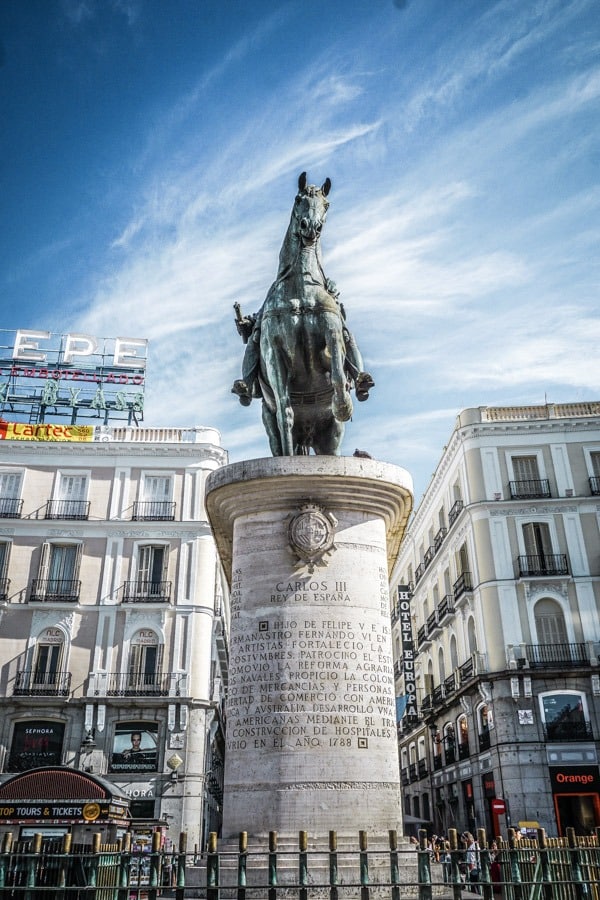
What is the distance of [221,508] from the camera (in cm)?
1072

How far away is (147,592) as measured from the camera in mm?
37375

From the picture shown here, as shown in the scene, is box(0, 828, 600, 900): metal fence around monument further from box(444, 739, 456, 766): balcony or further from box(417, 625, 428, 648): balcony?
box(417, 625, 428, 648): balcony

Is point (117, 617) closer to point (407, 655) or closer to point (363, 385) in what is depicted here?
point (407, 655)

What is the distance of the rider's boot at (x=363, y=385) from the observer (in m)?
11.9

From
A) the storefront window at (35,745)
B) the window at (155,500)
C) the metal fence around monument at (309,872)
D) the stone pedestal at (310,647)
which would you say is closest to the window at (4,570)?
the storefront window at (35,745)

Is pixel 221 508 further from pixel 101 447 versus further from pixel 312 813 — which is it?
pixel 101 447

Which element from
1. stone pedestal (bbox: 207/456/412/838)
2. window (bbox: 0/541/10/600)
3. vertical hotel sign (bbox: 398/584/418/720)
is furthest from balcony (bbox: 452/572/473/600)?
stone pedestal (bbox: 207/456/412/838)

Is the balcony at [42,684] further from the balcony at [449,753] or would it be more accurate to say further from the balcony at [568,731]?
the balcony at [568,731]

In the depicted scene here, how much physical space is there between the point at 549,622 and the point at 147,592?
1904 cm

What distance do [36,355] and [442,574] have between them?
27811 mm

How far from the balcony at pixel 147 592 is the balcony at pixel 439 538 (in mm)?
15925

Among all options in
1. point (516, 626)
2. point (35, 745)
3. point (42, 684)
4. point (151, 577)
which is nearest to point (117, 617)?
point (151, 577)

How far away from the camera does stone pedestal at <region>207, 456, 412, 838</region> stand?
8516 mm

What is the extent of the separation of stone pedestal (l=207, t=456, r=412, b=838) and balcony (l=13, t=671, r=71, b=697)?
27.5m
